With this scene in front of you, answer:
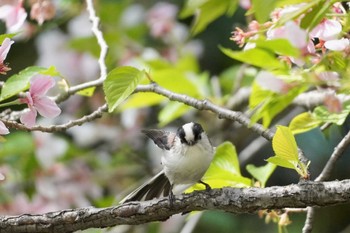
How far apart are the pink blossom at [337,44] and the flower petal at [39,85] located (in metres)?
0.55

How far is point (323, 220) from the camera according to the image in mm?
3096

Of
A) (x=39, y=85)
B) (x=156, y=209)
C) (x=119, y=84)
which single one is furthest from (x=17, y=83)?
(x=156, y=209)

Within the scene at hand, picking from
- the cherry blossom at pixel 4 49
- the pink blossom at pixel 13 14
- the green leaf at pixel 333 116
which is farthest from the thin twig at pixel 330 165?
the pink blossom at pixel 13 14

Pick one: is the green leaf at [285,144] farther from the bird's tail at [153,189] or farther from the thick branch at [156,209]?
the bird's tail at [153,189]

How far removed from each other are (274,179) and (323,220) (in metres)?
0.34

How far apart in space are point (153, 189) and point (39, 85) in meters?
0.45

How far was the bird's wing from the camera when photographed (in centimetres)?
180

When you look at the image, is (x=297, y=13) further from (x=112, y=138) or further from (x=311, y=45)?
(x=112, y=138)

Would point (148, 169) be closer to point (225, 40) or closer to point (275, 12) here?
point (225, 40)

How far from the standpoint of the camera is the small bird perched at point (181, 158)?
5.62 feet

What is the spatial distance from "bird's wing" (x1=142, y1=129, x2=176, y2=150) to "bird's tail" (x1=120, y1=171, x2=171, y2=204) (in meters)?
0.08

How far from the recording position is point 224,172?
1.70 m

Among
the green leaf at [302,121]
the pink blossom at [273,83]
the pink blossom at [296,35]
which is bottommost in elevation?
the green leaf at [302,121]

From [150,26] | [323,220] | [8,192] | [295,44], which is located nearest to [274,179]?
[323,220]
